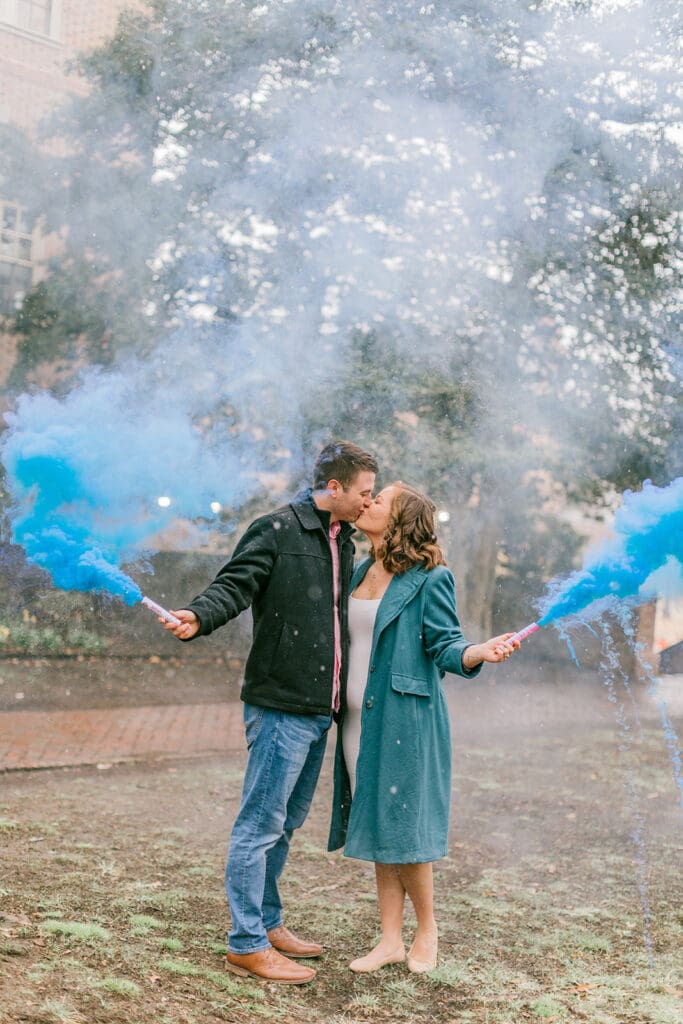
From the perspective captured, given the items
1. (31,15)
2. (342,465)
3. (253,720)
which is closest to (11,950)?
(253,720)

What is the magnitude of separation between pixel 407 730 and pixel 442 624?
0.35 metres

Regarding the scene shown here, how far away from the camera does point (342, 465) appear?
3123mm

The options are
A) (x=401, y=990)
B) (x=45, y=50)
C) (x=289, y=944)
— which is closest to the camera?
(x=401, y=990)

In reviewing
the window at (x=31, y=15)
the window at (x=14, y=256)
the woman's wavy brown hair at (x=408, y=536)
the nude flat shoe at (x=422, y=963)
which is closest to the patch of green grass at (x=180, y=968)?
the nude flat shoe at (x=422, y=963)

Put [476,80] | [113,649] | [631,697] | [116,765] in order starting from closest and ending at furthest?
[116,765] → [476,80] → [113,649] → [631,697]

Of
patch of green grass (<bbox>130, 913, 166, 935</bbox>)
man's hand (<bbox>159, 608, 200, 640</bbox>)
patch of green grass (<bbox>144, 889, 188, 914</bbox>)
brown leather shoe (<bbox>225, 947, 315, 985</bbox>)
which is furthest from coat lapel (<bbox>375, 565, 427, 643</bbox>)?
patch of green grass (<bbox>144, 889, 188, 914</bbox>)

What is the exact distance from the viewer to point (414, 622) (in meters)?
3.05

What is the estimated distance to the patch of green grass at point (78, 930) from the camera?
10.1 feet

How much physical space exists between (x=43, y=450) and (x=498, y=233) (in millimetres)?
5170

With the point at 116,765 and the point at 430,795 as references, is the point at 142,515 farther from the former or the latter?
the point at 116,765

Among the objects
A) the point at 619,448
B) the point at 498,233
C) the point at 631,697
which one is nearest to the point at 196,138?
the point at 498,233

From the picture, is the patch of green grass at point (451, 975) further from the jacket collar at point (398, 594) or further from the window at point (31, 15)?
the window at point (31, 15)

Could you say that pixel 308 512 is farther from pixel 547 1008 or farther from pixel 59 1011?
pixel 547 1008

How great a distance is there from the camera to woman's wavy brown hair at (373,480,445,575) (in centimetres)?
310
